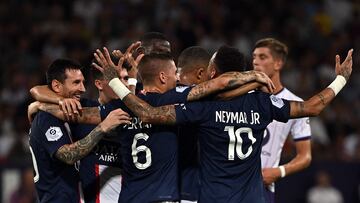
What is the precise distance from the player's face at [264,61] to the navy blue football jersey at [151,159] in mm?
2159

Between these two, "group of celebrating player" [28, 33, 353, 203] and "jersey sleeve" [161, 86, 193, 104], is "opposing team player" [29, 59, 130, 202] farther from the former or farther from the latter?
"jersey sleeve" [161, 86, 193, 104]

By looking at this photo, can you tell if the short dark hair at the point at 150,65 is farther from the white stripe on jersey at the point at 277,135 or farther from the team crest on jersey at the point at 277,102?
the white stripe on jersey at the point at 277,135

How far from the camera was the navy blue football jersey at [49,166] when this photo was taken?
749 cm

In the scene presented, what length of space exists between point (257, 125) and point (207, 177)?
573mm

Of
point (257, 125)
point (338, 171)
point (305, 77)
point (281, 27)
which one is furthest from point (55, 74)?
point (281, 27)

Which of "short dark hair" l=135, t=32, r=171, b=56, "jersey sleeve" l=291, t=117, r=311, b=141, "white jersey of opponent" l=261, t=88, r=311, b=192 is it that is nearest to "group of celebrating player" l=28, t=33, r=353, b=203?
"short dark hair" l=135, t=32, r=171, b=56

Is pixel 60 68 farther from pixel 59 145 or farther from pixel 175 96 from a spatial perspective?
pixel 175 96

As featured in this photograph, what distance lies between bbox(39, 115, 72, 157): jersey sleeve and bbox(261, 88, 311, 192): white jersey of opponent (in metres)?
2.30

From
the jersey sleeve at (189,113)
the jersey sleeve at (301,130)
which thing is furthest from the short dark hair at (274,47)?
the jersey sleeve at (189,113)

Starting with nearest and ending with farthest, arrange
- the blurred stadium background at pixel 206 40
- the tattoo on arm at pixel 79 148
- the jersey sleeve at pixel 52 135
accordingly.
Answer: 1. the tattoo on arm at pixel 79 148
2. the jersey sleeve at pixel 52 135
3. the blurred stadium background at pixel 206 40

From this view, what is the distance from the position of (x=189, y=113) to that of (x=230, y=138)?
0.38m

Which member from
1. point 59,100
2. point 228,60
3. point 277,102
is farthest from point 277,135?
point 59,100

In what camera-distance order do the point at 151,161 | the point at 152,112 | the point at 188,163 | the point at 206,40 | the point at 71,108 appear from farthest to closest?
the point at 206,40
the point at 188,163
the point at 71,108
the point at 151,161
the point at 152,112

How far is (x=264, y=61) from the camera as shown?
30.3 ft
